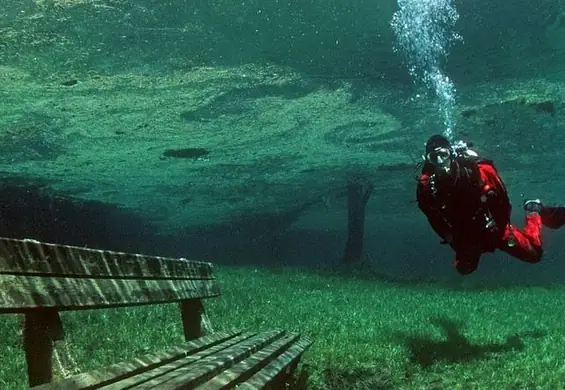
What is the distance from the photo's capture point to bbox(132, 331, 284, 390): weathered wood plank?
2.88 m

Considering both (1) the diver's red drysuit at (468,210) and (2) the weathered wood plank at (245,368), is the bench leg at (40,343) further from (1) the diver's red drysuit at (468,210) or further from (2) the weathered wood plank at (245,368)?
(1) the diver's red drysuit at (468,210)

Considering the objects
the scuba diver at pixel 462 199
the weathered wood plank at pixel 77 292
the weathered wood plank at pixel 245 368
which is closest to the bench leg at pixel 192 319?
the weathered wood plank at pixel 245 368

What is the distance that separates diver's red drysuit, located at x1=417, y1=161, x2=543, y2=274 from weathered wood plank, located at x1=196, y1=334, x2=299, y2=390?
2.77 meters

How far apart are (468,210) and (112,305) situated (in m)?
4.91

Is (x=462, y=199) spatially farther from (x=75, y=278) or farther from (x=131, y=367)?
(x=75, y=278)

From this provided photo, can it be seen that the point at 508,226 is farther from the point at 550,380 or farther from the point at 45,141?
the point at 45,141

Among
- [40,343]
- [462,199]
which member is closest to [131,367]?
[40,343]

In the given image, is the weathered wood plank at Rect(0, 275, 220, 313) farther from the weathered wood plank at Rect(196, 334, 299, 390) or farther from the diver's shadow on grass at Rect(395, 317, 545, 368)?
the diver's shadow on grass at Rect(395, 317, 545, 368)

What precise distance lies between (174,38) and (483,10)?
24.5 ft

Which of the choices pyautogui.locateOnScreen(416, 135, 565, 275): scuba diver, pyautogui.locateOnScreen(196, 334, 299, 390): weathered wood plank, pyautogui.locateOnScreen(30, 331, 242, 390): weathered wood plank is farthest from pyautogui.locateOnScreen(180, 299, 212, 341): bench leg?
pyautogui.locateOnScreen(416, 135, 565, 275): scuba diver

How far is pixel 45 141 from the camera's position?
728 inches

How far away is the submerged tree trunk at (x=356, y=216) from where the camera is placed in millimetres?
24328

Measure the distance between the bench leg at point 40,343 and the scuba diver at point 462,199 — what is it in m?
4.80

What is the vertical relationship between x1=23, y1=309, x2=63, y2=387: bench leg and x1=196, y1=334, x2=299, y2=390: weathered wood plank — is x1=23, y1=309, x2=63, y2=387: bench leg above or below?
above
